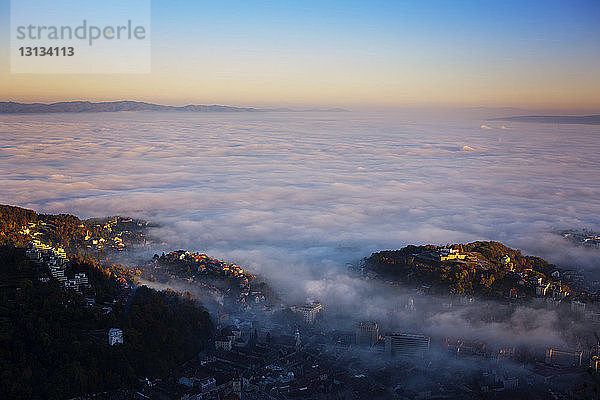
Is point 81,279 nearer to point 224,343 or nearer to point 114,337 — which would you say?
point 114,337

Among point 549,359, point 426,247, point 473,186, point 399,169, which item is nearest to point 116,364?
point 549,359

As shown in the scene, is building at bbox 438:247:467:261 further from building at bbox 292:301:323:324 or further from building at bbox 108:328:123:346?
building at bbox 108:328:123:346

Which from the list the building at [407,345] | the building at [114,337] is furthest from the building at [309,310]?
the building at [114,337]

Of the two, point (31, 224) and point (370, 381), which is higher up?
point (31, 224)

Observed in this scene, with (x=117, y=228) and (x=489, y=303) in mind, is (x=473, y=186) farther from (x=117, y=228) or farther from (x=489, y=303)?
(x=117, y=228)

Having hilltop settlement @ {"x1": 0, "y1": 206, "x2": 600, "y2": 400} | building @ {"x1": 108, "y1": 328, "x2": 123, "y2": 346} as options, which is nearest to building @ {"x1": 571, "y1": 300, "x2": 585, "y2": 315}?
hilltop settlement @ {"x1": 0, "y1": 206, "x2": 600, "y2": 400}

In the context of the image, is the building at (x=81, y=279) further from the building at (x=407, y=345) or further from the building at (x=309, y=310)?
the building at (x=407, y=345)
